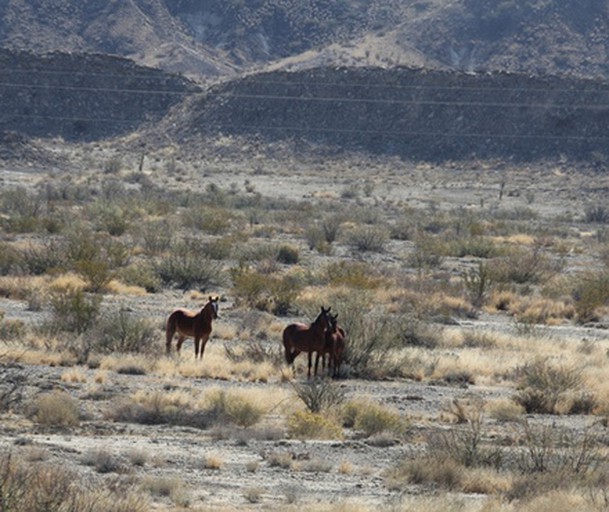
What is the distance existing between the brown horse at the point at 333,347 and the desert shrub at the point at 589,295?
13.1 m

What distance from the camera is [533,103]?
4048 inches

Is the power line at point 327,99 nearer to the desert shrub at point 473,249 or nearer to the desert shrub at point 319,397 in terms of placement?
the desert shrub at point 473,249

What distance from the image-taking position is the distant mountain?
14250 centimetres

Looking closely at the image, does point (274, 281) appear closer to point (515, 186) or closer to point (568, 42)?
point (515, 186)

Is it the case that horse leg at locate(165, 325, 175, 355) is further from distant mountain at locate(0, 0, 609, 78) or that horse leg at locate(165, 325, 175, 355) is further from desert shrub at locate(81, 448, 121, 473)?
distant mountain at locate(0, 0, 609, 78)

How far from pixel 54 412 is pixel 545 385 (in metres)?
8.10

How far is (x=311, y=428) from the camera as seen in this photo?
16.9 m

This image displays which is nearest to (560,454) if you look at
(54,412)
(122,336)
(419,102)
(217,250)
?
(54,412)

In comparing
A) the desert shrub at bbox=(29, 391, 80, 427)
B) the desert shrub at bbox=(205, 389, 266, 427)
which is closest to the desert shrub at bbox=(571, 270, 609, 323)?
the desert shrub at bbox=(205, 389, 266, 427)

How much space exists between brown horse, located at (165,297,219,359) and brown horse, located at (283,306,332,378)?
1.34 m

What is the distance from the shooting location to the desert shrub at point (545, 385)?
2044 centimetres

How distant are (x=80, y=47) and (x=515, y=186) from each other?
70.0 meters

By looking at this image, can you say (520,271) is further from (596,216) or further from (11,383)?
(596,216)

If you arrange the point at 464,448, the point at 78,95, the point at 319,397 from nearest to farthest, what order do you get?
the point at 464,448
the point at 319,397
the point at 78,95
